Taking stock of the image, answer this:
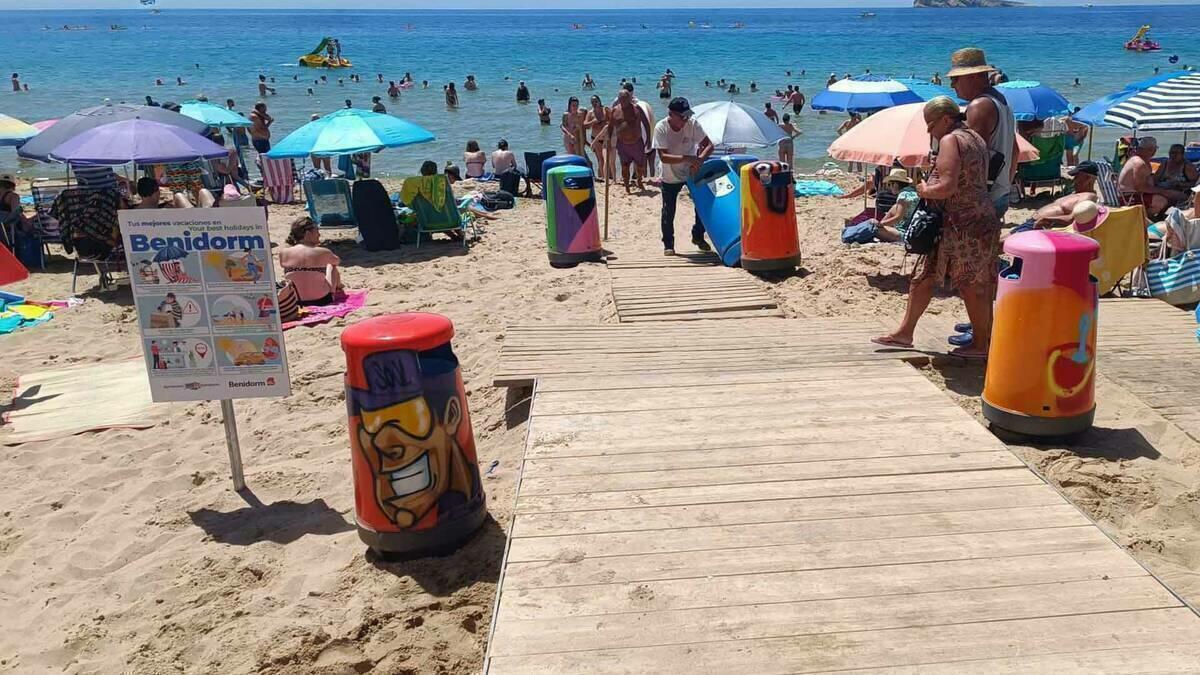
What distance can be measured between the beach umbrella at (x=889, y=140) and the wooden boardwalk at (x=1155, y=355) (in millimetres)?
1740

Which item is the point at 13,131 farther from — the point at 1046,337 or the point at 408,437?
the point at 1046,337

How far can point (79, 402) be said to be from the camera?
5.75m

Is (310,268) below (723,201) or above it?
below

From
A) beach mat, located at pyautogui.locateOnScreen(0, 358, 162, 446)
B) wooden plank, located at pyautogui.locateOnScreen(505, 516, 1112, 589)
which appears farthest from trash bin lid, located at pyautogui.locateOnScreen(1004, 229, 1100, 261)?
beach mat, located at pyautogui.locateOnScreen(0, 358, 162, 446)

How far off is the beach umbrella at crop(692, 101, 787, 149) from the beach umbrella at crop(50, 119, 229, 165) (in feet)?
16.9

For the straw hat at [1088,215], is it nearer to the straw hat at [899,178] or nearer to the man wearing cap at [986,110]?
the man wearing cap at [986,110]

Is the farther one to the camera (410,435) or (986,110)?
(986,110)

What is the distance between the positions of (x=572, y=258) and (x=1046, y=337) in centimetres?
518

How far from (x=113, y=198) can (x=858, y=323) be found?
22.3ft

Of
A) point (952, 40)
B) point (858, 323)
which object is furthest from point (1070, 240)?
point (952, 40)

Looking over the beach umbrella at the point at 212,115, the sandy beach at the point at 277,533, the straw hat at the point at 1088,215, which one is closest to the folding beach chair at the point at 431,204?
the sandy beach at the point at 277,533

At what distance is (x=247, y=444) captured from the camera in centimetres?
509

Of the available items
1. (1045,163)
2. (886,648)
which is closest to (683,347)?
(886,648)

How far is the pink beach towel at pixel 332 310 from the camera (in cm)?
728
